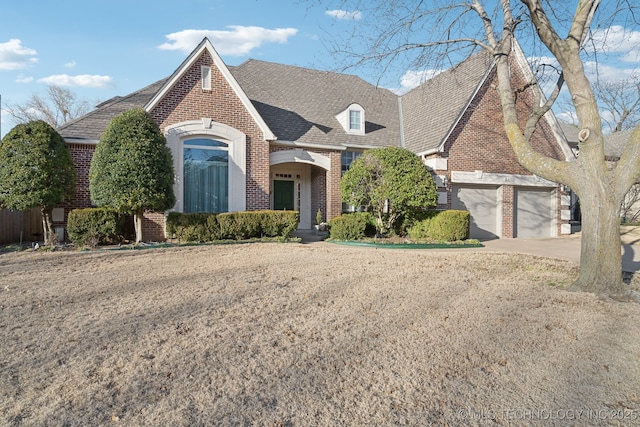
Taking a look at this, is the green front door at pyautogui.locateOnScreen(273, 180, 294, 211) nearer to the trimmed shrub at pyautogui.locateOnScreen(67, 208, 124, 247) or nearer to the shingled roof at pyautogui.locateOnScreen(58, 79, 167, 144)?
the shingled roof at pyautogui.locateOnScreen(58, 79, 167, 144)

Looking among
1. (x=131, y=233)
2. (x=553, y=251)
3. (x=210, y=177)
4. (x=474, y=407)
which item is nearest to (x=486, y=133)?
(x=553, y=251)

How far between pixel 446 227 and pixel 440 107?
21.4 feet

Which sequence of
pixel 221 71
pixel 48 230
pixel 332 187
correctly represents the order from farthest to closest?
pixel 332 187 < pixel 221 71 < pixel 48 230

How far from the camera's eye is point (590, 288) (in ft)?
20.6

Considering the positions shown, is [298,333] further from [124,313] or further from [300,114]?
[300,114]

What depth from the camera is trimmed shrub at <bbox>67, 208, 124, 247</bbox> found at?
10555mm

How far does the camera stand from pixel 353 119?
16.6 meters

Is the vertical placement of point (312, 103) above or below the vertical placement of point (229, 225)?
above

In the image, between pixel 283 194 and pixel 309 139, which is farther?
pixel 283 194

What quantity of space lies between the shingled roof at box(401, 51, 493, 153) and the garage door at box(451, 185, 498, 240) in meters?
2.20

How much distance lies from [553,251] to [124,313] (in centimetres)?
1101

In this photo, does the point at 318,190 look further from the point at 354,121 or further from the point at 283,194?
the point at 354,121

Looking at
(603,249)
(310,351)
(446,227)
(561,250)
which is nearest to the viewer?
(310,351)

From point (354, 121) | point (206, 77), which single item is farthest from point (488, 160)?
point (206, 77)
